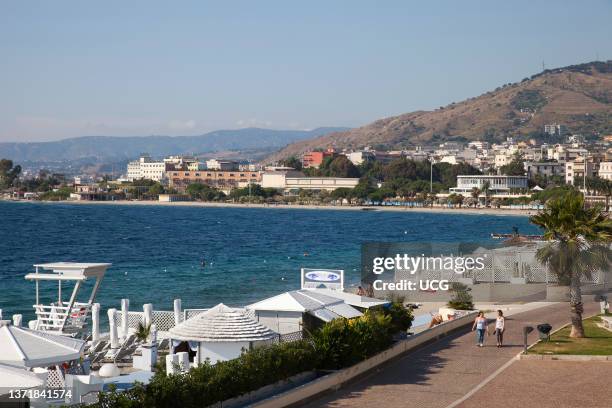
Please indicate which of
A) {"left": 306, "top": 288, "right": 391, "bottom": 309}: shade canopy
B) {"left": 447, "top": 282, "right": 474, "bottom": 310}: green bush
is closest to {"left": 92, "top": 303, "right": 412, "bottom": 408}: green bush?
{"left": 306, "top": 288, "right": 391, "bottom": 309}: shade canopy

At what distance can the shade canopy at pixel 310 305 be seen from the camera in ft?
69.5

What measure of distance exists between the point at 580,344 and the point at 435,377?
4898 mm

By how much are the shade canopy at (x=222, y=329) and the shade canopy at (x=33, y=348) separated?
6.89 feet

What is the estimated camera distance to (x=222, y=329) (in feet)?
57.6

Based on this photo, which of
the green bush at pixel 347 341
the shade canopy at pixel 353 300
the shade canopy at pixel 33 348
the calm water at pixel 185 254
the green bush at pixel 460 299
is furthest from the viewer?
the calm water at pixel 185 254

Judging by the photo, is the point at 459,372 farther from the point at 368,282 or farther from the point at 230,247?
the point at 230,247

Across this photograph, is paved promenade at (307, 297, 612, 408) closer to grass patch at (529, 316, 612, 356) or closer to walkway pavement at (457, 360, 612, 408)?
walkway pavement at (457, 360, 612, 408)

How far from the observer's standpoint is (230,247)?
8775cm

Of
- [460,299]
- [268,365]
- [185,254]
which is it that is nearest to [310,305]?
[268,365]

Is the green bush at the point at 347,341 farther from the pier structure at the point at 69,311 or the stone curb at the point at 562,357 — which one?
the pier structure at the point at 69,311

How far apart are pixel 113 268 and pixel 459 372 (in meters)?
45.2

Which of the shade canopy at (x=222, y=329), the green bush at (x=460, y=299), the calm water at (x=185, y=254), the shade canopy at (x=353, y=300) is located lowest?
the calm water at (x=185, y=254)

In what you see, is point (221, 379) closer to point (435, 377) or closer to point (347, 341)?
point (347, 341)

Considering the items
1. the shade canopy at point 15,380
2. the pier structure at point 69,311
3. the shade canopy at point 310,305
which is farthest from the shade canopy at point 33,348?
the shade canopy at point 310,305
